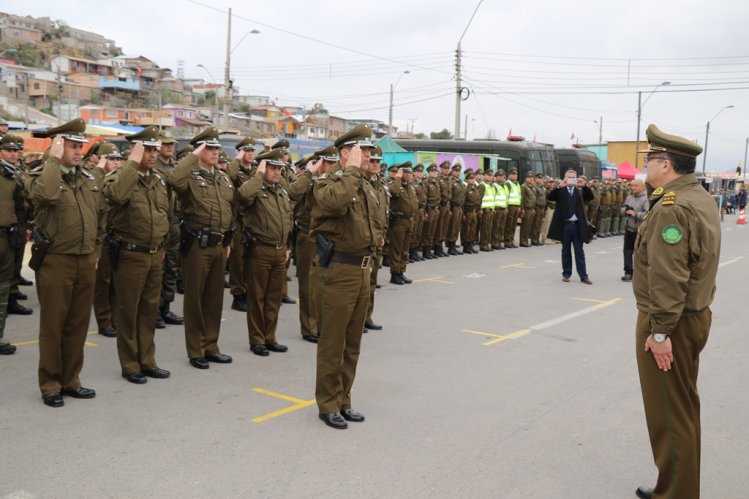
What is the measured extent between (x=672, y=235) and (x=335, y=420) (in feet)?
8.62

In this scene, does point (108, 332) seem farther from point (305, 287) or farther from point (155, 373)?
point (305, 287)

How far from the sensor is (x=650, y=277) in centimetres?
364

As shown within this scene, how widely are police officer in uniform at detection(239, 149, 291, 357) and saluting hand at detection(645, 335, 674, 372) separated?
419 cm

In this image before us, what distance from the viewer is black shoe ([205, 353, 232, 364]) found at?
260 inches

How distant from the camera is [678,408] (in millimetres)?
3695

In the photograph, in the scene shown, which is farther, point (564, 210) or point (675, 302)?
point (564, 210)

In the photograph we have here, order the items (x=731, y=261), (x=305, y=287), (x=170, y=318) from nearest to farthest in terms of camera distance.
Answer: (x=305, y=287), (x=170, y=318), (x=731, y=261)

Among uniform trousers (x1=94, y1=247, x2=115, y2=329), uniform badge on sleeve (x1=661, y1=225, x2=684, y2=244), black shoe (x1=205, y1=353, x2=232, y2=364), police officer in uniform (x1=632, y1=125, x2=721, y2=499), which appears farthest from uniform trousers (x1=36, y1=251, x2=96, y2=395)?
uniform badge on sleeve (x1=661, y1=225, x2=684, y2=244)

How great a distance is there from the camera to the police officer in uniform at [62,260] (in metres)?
5.24

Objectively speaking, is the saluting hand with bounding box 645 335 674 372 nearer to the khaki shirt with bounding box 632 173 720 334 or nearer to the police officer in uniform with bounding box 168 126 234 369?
the khaki shirt with bounding box 632 173 720 334

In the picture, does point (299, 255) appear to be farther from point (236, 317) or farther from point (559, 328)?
point (559, 328)

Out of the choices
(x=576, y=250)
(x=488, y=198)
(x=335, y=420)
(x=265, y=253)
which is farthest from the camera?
(x=488, y=198)

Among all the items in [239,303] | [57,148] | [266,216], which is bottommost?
[239,303]

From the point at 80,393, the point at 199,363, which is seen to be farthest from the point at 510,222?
the point at 80,393
